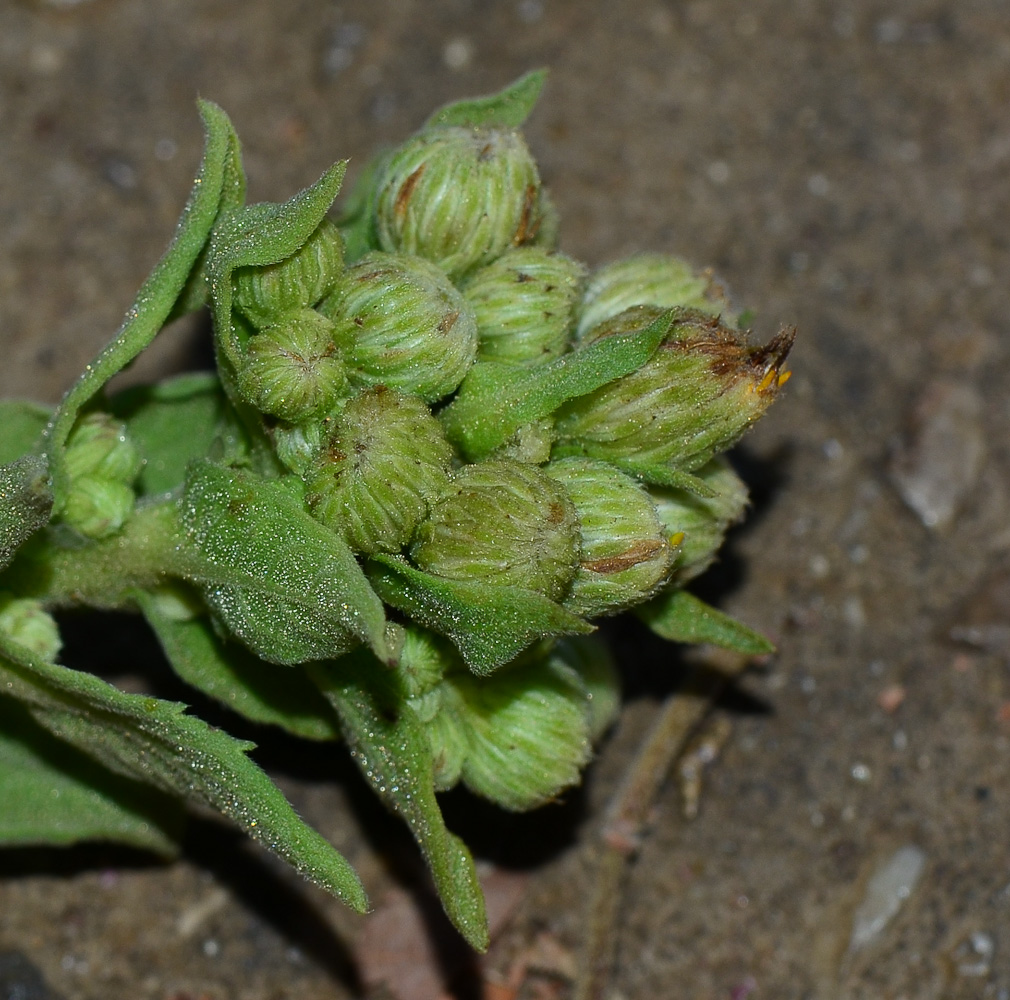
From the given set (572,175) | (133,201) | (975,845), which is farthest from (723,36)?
(975,845)

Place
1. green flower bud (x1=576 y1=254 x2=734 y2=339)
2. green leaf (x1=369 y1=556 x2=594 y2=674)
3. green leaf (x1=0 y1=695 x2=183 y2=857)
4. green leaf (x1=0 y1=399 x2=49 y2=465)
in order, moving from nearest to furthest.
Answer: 1. green leaf (x1=369 y1=556 x2=594 y2=674)
2. green flower bud (x1=576 y1=254 x2=734 y2=339)
3. green leaf (x1=0 y1=399 x2=49 y2=465)
4. green leaf (x1=0 y1=695 x2=183 y2=857)

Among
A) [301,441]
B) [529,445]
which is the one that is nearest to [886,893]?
[529,445]

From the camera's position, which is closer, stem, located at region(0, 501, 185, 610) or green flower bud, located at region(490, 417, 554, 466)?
green flower bud, located at region(490, 417, 554, 466)

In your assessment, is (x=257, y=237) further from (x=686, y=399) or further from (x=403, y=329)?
(x=686, y=399)

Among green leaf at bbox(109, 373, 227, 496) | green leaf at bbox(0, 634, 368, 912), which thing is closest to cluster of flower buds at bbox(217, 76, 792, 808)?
green leaf at bbox(0, 634, 368, 912)

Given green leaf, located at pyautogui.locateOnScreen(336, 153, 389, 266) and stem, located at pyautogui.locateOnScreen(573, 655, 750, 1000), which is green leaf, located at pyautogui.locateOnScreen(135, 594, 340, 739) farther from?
stem, located at pyautogui.locateOnScreen(573, 655, 750, 1000)

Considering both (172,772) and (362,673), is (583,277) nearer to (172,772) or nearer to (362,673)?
(362,673)

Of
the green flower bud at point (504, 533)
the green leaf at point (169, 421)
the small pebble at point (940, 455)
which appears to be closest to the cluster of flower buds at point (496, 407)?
the green flower bud at point (504, 533)
